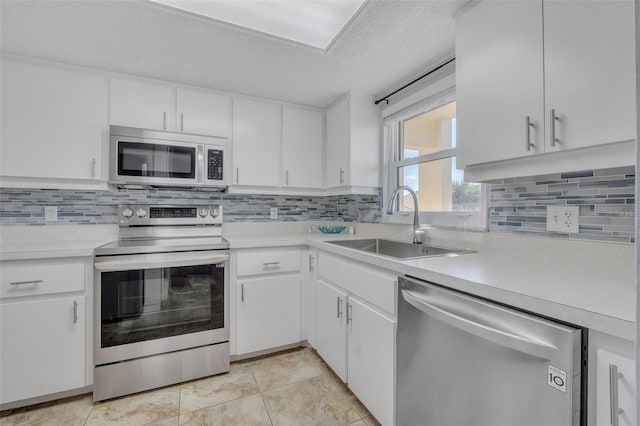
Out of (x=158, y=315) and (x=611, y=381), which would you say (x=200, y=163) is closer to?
(x=158, y=315)

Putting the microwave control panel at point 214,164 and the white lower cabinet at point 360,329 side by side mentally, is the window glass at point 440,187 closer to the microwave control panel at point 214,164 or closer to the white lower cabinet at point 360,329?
the white lower cabinet at point 360,329

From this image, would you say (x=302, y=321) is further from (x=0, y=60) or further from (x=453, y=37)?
(x=0, y=60)

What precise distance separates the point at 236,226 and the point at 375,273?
1511 mm

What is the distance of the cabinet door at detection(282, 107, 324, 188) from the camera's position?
8.31 feet

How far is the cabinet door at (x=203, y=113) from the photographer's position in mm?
2162

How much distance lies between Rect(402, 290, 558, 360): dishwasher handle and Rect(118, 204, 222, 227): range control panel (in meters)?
1.78

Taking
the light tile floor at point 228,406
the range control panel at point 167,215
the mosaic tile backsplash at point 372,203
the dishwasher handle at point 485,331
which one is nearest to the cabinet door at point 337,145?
the mosaic tile backsplash at point 372,203

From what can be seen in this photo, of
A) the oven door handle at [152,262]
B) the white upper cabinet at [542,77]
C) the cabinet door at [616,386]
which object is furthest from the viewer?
the oven door handle at [152,262]

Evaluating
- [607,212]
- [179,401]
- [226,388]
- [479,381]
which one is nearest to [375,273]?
[479,381]

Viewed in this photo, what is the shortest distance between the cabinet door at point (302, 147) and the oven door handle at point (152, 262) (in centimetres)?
91

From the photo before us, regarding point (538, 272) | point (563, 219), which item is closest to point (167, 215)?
point (538, 272)

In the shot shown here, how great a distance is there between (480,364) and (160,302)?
1.75 meters

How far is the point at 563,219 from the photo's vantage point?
1232mm

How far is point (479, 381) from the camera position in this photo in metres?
0.94
